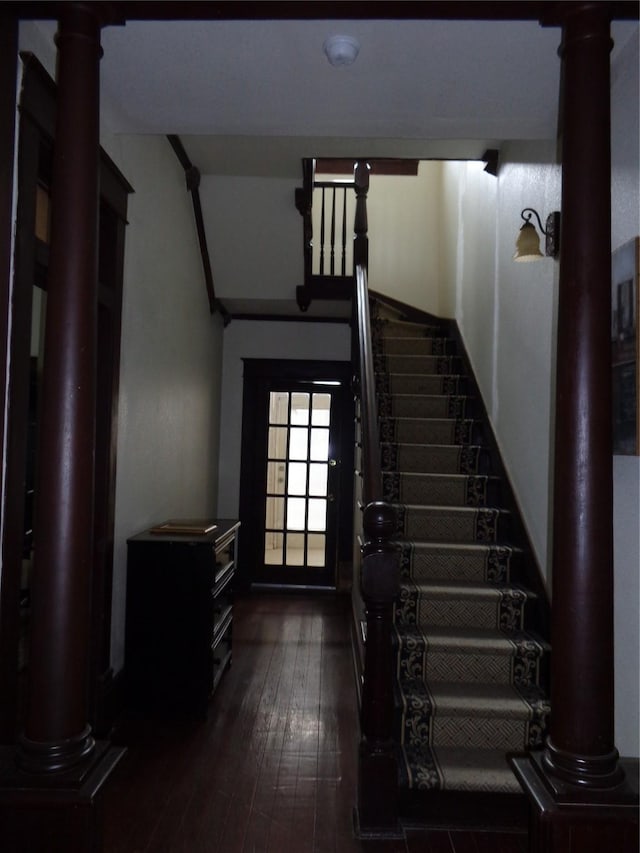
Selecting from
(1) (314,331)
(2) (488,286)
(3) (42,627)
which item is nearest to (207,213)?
(1) (314,331)

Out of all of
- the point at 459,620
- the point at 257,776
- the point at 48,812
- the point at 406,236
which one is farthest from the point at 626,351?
the point at 406,236

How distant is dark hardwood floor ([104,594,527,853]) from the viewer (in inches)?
87.6

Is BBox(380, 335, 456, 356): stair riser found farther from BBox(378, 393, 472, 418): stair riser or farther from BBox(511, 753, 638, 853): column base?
BBox(511, 753, 638, 853): column base

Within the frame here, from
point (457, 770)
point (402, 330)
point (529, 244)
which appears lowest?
point (457, 770)

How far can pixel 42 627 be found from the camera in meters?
1.61

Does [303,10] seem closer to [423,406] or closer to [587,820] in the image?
[587,820]

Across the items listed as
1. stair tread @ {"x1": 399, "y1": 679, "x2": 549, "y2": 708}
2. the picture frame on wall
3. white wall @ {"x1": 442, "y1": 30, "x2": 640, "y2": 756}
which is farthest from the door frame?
the picture frame on wall

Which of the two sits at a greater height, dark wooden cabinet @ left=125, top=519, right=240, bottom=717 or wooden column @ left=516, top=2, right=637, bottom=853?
wooden column @ left=516, top=2, right=637, bottom=853

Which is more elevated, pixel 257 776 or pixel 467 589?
pixel 467 589

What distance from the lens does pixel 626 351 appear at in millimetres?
1721

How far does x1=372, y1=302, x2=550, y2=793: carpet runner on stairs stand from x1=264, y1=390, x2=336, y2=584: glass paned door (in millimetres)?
1800

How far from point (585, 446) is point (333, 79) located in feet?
5.05

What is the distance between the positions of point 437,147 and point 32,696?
12.7ft

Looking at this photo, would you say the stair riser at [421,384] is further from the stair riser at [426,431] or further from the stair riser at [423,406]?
the stair riser at [426,431]
